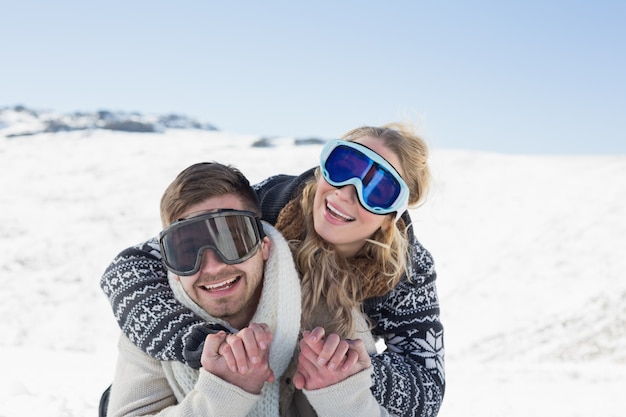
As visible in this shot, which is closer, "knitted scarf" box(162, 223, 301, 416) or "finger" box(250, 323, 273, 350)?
"finger" box(250, 323, 273, 350)

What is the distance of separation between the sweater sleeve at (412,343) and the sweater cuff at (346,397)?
0.25 meters

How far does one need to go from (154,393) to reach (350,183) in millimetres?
1229

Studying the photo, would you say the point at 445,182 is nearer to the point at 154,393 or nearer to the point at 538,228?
the point at 538,228

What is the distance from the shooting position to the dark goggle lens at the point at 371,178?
2.76m

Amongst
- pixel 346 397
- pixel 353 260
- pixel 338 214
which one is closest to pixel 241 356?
pixel 346 397

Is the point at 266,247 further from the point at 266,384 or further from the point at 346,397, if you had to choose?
the point at 346,397

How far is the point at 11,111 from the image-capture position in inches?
2201

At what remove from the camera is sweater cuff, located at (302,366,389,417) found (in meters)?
1.98

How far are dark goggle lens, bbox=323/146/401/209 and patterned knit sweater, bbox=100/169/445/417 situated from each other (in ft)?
1.13

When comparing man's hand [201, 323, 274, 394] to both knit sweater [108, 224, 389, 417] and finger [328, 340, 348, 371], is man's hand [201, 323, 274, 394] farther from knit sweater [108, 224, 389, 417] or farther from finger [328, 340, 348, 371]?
finger [328, 340, 348, 371]

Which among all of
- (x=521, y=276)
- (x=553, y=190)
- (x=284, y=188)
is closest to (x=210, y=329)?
(x=284, y=188)

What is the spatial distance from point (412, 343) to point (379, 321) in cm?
19

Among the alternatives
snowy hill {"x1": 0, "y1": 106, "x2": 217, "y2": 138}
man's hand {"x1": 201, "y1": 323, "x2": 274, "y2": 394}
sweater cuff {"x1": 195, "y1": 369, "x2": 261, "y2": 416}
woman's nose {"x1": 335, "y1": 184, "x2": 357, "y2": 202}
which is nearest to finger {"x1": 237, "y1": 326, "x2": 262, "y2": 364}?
man's hand {"x1": 201, "y1": 323, "x2": 274, "y2": 394}

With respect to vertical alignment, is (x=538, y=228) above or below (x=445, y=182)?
above
